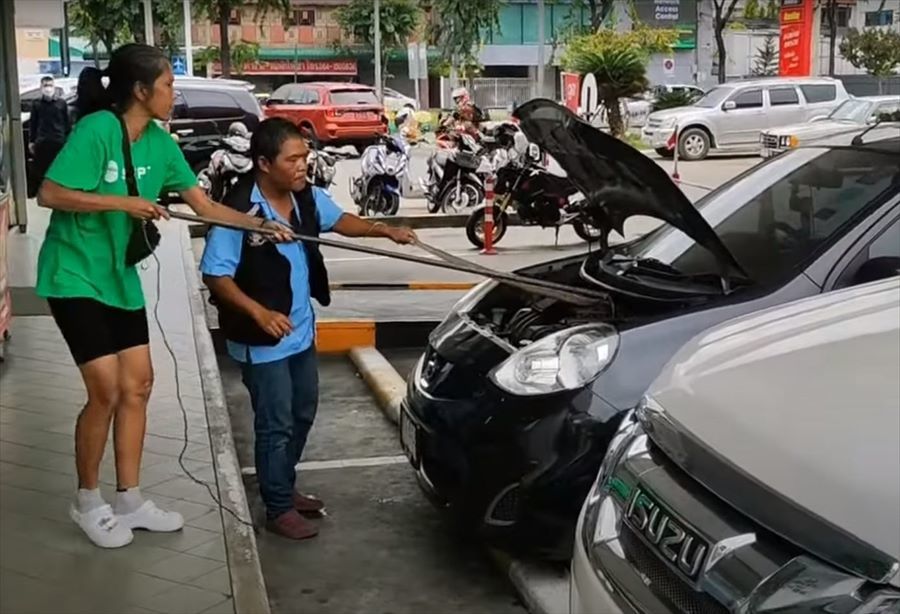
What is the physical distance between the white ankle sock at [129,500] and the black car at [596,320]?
3.38ft

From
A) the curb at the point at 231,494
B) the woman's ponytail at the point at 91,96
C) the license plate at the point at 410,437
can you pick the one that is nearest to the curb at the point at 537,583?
the license plate at the point at 410,437

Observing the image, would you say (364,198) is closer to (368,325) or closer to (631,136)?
(368,325)

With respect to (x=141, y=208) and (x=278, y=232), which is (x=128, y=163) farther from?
(x=278, y=232)

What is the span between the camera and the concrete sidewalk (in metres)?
3.95

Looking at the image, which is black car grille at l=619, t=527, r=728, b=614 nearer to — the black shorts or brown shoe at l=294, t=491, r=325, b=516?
the black shorts

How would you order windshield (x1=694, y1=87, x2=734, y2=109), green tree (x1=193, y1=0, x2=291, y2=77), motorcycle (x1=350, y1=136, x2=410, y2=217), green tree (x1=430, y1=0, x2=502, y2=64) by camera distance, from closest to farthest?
motorcycle (x1=350, y1=136, x2=410, y2=217), windshield (x1=694, y1=87, x2=734, y2=109), green tree (x1=193, y1=0, x2=291, y2=77), green tree (x1=430, y1=0, x2=502, y2=64)

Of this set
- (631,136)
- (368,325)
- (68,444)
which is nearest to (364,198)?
(368,325)

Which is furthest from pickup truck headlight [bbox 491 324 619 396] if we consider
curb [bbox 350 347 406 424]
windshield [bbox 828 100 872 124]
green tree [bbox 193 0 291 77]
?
green tree [bbox 193 0 291 77]

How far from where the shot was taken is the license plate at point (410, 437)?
4484mm

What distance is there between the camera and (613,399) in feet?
13.0

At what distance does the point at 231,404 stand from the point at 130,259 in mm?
2863

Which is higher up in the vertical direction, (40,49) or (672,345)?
(40,49)

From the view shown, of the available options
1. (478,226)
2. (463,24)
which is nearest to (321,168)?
(478,226)

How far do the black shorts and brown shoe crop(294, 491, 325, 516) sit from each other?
1167 millimetres
